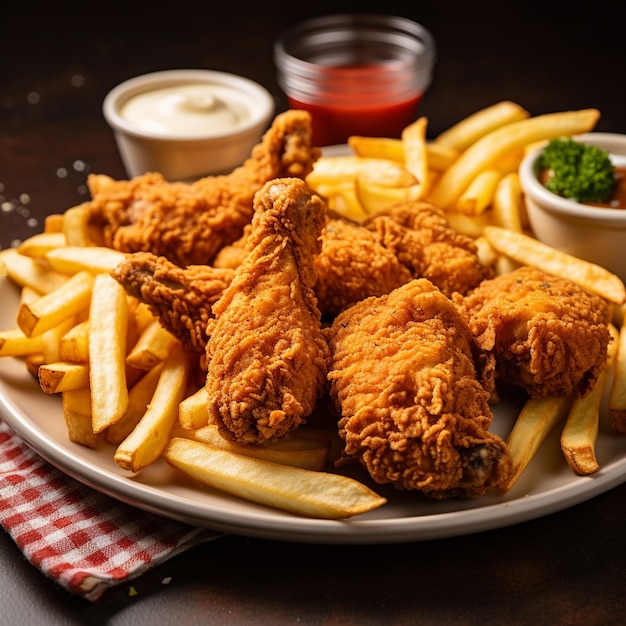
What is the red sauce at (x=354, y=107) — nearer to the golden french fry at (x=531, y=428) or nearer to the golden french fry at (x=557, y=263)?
the golden french fry at (x=557, y=263)

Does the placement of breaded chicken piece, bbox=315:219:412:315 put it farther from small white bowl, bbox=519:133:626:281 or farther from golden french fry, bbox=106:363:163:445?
small white bowl, bbox=519:133:626:281

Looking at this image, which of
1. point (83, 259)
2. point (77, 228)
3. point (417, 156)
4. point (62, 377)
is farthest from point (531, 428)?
point (77, 228)

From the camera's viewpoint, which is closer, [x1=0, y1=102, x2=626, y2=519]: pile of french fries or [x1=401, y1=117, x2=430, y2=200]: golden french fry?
[x1=0, y1=102, x2=626, y2=519]: pile of french fries

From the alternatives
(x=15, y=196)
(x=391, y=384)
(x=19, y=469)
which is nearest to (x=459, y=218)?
(x=391, y=384)

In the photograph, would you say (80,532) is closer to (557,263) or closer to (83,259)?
(83,259)

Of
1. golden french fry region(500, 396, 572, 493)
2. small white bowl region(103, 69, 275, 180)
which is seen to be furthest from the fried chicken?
golden french fry region(500, 396, 572, 493)

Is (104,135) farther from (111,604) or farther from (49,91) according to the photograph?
(111,604)
